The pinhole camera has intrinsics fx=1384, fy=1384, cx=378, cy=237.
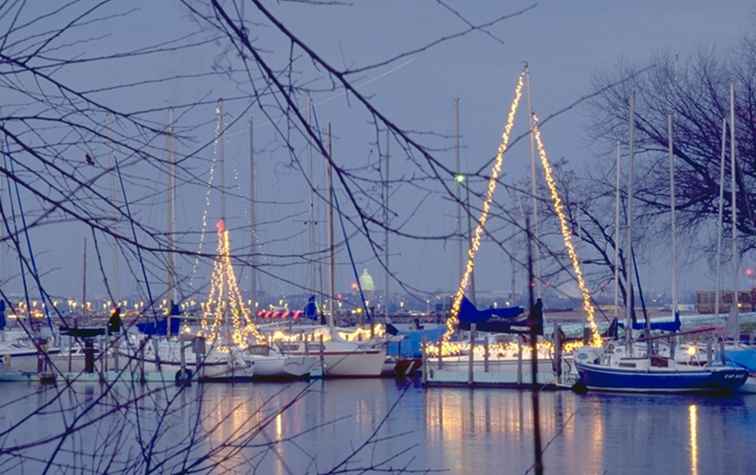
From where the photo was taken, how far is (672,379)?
2912 cm

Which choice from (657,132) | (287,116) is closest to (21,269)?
(287,116)

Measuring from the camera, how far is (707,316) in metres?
36.3

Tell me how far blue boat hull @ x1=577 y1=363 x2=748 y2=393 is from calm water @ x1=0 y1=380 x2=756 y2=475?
0.26 meters

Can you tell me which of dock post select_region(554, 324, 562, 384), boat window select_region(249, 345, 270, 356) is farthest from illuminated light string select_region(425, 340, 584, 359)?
boat window select_region(249, 345, 270, 356)

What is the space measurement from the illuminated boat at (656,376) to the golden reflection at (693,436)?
3.49 ft

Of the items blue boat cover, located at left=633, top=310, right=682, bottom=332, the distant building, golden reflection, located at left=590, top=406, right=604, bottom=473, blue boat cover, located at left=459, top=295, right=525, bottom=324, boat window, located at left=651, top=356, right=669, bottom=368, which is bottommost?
golden reflection, located at left=590, top=406, right=604, bottom=473

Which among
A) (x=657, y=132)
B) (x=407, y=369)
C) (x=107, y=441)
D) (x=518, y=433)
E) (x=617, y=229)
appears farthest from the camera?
(x=407, y=369)

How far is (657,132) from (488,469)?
55.7 feet

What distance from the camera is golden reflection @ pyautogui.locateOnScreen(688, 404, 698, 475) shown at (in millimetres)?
19938

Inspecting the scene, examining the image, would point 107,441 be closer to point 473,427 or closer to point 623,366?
point 473,427

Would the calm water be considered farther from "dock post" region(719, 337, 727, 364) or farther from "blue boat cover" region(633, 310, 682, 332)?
"blue boat cover" region(633, 310, 682, 332)

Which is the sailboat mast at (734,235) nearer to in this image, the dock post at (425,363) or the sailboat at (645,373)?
the sailboat at (645,373)

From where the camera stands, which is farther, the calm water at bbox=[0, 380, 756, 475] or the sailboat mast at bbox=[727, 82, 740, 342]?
the sailboat mast at bbox=[727, 82, 740, 342]

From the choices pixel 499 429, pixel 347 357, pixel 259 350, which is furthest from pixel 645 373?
pixel 259 350
